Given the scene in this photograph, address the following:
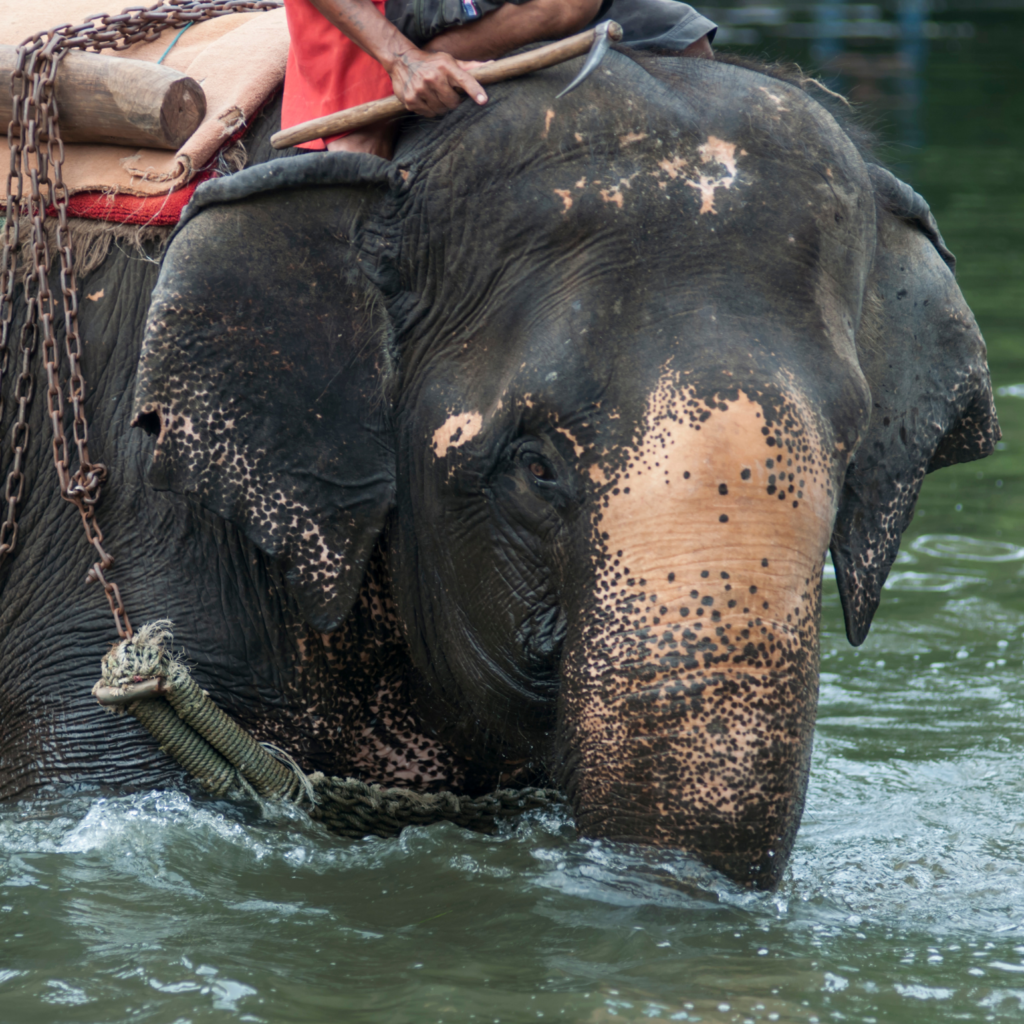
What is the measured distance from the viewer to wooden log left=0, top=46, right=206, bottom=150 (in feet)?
10.1

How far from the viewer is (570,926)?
2664 mm

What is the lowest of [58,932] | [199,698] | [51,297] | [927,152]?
[58,932]

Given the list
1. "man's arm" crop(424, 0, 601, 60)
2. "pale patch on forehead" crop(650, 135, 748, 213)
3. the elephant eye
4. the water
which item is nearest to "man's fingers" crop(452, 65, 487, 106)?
"man's arm" crop(424, 0, 601, 60)

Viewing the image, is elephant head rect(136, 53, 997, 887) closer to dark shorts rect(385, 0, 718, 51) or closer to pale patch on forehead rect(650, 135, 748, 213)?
pale patch on forehead rect(650, 135, 748, 213)

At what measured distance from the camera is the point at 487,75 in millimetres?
2748

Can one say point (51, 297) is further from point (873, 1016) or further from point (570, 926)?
point (873, 1016)

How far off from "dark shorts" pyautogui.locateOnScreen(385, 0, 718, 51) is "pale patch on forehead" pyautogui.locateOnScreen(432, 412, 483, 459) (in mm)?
687

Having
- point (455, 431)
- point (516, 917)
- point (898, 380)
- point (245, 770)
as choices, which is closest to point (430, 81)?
point (455, 431)

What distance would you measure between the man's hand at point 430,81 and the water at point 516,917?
4.11 feet

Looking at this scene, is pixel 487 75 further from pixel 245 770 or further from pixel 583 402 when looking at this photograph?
pixel 245 770

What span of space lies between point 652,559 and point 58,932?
116 centimetres

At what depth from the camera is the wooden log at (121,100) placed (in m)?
3.08

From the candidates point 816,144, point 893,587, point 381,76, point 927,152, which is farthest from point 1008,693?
point 927,152

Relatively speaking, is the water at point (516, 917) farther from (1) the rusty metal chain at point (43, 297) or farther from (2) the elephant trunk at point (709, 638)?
(1) the rusty metal chain at point (43, 297)
